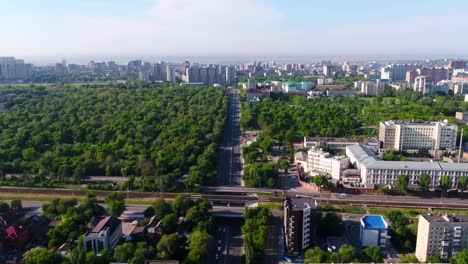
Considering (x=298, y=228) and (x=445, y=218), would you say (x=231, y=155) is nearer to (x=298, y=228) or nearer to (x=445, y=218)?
(x=298, y=228)

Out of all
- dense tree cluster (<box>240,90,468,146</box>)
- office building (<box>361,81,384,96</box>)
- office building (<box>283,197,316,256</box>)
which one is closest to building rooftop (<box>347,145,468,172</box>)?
office building (<box>283,197,316,256</box>)

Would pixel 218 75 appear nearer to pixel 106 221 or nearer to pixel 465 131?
pixel 465 131

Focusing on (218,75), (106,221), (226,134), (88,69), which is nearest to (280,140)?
(226,134)

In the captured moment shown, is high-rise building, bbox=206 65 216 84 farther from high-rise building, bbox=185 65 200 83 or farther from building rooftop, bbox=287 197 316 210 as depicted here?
building rooftop, bbox=287 197 316 210

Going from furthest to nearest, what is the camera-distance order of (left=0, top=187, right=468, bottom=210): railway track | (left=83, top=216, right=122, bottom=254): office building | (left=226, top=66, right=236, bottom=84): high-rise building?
(left=226, top=66, right=236, bottom=84): high-rise building, (left=0, top=187, right=468, bottom=210): railway track, (left=83, top=216, right=122, bottom=254): office building

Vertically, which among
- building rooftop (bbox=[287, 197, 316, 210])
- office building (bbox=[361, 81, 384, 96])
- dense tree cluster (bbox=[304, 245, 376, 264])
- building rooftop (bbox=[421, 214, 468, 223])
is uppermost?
office building (bbox=[361, 81, 384, 96])

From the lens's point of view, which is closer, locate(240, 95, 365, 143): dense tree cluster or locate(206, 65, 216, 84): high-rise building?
locate(240, 95, 365, 143): dense tree cluster
